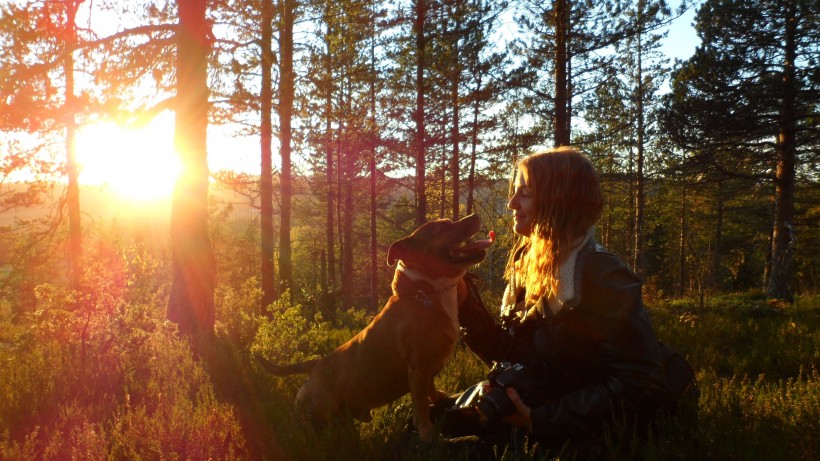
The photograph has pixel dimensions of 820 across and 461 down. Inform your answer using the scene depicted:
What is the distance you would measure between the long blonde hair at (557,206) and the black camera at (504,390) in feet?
1.46

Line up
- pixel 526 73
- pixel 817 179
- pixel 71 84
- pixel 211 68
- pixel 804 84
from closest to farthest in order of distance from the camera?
pixel 211 68, pixel 71 84, pixel 804 84, pixel 526 73, pixel 817 179

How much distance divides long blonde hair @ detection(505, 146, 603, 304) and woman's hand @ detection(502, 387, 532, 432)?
0.56 meters

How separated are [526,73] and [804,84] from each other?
761cm

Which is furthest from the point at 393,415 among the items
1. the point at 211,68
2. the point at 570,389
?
the point at 211,68

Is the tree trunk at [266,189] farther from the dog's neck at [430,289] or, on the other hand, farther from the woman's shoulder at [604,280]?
the woman's shoulder at [604,280]

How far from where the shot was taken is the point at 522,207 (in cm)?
288

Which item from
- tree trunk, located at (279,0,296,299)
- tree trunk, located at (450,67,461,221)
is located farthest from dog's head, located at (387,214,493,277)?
tree trunk, located at (450,67,461,221)

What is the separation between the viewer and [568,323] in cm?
245

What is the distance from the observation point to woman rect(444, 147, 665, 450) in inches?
89.1

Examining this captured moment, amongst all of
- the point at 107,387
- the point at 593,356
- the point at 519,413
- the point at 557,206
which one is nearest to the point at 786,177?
the point at 557,206

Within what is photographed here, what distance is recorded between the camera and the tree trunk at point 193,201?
281 inches

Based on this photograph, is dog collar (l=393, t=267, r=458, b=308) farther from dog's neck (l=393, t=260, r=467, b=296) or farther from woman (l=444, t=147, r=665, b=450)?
woman (l=444, t=147, r=665, b=450)

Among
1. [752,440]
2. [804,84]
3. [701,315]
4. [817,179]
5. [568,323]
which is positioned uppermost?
[804,84]

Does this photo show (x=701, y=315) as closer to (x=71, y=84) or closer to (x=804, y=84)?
(x=804, y=84)
